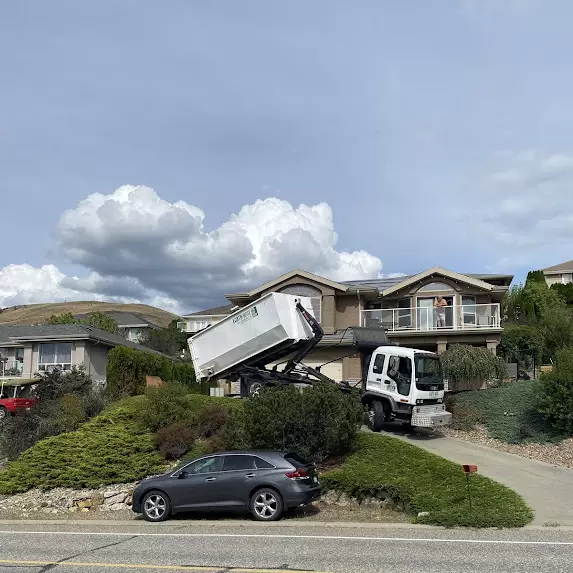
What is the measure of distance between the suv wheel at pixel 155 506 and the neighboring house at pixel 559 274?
62.5 m

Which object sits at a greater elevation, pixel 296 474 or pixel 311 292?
pixel 311 292

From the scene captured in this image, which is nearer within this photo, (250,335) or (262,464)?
(262,464)

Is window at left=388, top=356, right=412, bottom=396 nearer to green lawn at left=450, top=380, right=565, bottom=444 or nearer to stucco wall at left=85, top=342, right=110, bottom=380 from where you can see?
green lawn at left=450, top=380, right=565, bottom=444

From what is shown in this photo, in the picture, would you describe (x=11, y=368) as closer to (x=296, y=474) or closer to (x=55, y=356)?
(x=55, y=356)

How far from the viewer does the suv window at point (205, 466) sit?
1332 centimetres

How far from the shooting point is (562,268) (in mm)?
69625

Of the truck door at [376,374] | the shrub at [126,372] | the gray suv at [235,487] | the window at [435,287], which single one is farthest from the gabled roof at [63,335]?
the gray suv at [235,487]

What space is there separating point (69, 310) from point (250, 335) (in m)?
141

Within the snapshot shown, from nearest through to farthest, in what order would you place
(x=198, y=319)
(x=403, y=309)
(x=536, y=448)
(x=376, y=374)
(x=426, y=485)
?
(x=426, y=485) < (x=536, y=448) < (x=376, y=374) < (x=403, y=309) < (x=198, y=319)

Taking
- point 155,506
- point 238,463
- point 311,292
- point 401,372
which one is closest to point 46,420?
point 155,506

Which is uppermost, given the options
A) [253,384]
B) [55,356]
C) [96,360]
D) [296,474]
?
[55,356]

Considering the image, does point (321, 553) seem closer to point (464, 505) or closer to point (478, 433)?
point (464, 505)

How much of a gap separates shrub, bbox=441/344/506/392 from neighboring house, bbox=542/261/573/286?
45.9 metres

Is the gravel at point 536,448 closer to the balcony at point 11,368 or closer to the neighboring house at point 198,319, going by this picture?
the balcony at point 11,368
